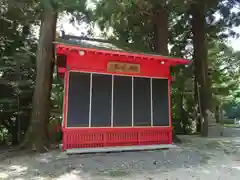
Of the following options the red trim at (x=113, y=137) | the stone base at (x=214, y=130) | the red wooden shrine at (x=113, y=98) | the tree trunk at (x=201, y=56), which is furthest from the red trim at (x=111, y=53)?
the stone base at (x=214, y=130)

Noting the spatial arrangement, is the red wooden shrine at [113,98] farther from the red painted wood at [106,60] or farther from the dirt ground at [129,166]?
the dirt ground at [129,166]

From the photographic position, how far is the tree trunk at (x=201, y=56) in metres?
11.7

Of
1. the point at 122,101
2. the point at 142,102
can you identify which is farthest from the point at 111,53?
the point at 142,102

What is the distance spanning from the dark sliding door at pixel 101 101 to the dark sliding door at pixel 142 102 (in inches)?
32.0

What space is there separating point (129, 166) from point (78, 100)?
229cm

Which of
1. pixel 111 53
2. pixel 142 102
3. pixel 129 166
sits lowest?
pixel 129 166

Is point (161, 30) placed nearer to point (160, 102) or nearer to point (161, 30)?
point (161, 30)

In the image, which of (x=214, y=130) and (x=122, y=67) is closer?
(x=122, y=67)

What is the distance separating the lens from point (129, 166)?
557cm

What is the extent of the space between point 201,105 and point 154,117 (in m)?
5.20

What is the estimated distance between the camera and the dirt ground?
485 centimetres

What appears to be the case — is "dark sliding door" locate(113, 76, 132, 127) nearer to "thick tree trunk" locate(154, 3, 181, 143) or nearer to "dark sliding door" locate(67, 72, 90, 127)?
"dark sliding door" locate(67, 72, 90, 127)

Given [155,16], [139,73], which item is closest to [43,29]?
[139,73]

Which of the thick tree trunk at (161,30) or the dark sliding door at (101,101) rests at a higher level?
the thick tree trunk at (161,30)
